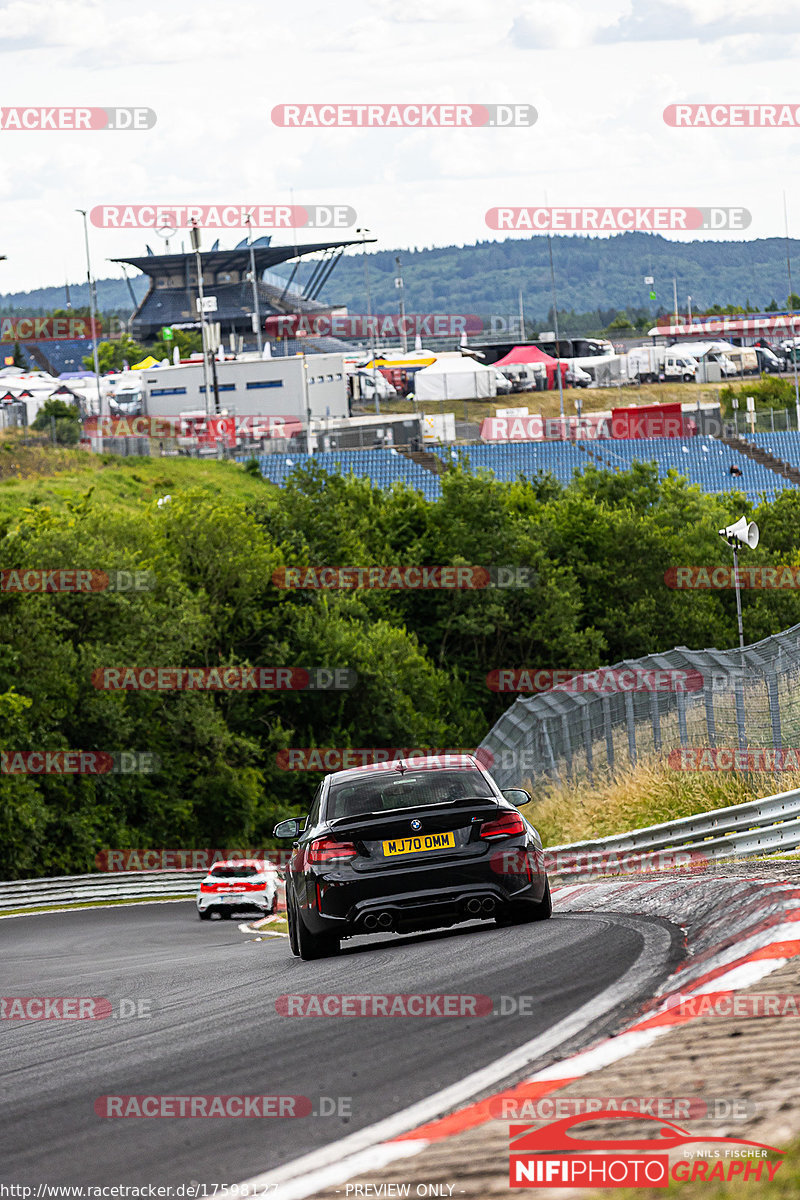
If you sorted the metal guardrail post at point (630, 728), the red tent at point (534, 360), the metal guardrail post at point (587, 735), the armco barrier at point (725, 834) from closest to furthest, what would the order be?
1. the armco barrier at point (725, 834)
2. the metal guardrail post at point (630, 728)
3. the metal guardrail post at point (587, 735)
4. the red tent at point (534, 360)

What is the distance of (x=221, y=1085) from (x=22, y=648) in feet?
110

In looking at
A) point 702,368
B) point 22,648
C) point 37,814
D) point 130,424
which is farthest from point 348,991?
point 702,368

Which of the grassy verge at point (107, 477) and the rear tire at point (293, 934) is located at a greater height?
the grassy verge at point (107, 477)

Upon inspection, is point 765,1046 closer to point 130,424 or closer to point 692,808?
point 692,808

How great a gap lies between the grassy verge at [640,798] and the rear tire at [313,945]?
25.4 ft

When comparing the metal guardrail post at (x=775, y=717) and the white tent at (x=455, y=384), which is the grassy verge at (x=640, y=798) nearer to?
the metal guardrail post at (x=775, y=717)

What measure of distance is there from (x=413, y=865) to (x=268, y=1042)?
316cm

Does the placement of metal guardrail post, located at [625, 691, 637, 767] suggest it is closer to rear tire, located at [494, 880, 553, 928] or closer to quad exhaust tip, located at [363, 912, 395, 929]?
rear tire, located at [494, 880, 553, 928]

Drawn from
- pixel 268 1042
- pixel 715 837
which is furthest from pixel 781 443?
pixel 268 1042

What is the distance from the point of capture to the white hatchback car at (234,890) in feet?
86.7

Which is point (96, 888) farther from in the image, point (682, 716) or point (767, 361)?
point (767, 361)

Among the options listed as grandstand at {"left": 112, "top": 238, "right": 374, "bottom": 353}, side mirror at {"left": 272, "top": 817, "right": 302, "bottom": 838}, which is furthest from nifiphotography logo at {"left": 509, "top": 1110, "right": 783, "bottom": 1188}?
grandstand at {"left": 112, "top": 238, "right": 374, "bottom": 353}

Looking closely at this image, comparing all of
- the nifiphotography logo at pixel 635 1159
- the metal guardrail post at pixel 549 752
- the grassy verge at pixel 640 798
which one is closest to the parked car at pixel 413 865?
the nifiphotography logo at pixel 635 1159

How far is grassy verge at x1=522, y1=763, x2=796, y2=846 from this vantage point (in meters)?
17.8
